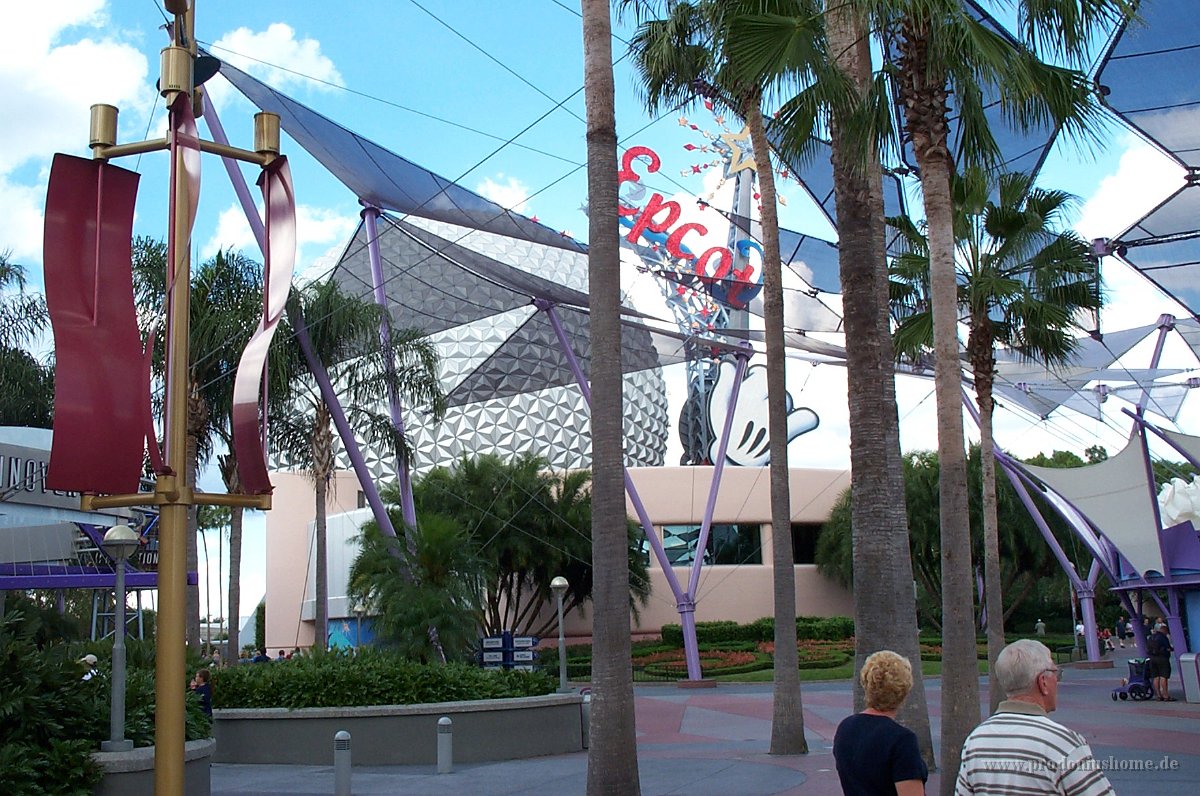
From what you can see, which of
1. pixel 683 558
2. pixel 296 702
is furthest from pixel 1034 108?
pixel 683 558

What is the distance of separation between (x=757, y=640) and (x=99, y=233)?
1724 inches

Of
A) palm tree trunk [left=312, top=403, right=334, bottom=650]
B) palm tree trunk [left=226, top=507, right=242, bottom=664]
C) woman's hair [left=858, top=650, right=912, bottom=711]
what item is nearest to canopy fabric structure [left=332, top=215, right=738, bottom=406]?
palm tree trunk [left=312, top=403, right=334, bottom=650]

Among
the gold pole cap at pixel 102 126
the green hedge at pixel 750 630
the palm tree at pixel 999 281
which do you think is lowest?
the green hedge at pixel 750 630

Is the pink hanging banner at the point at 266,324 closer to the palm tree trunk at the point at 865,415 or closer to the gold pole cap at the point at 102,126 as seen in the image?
the gold pole cap at the point at 102,126

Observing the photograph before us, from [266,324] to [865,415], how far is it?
263 inches

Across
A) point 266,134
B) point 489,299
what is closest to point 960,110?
point 266,134

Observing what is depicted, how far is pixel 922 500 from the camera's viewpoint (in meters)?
48.6

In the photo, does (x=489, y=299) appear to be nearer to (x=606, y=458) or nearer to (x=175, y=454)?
(x=606, y=458)

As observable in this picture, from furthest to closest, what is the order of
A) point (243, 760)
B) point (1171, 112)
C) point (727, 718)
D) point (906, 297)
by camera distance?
point (1171, 112)
point (727, 718)
point (906, 297)
point (243, 760)

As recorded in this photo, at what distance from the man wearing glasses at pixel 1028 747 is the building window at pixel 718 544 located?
47824 mm

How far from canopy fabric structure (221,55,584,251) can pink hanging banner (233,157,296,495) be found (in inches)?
669

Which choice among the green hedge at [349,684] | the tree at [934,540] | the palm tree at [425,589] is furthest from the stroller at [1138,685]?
the tree at [934,540]

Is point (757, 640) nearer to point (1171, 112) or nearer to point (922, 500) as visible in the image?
point (922, 500)

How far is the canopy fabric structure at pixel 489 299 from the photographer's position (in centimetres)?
3105
